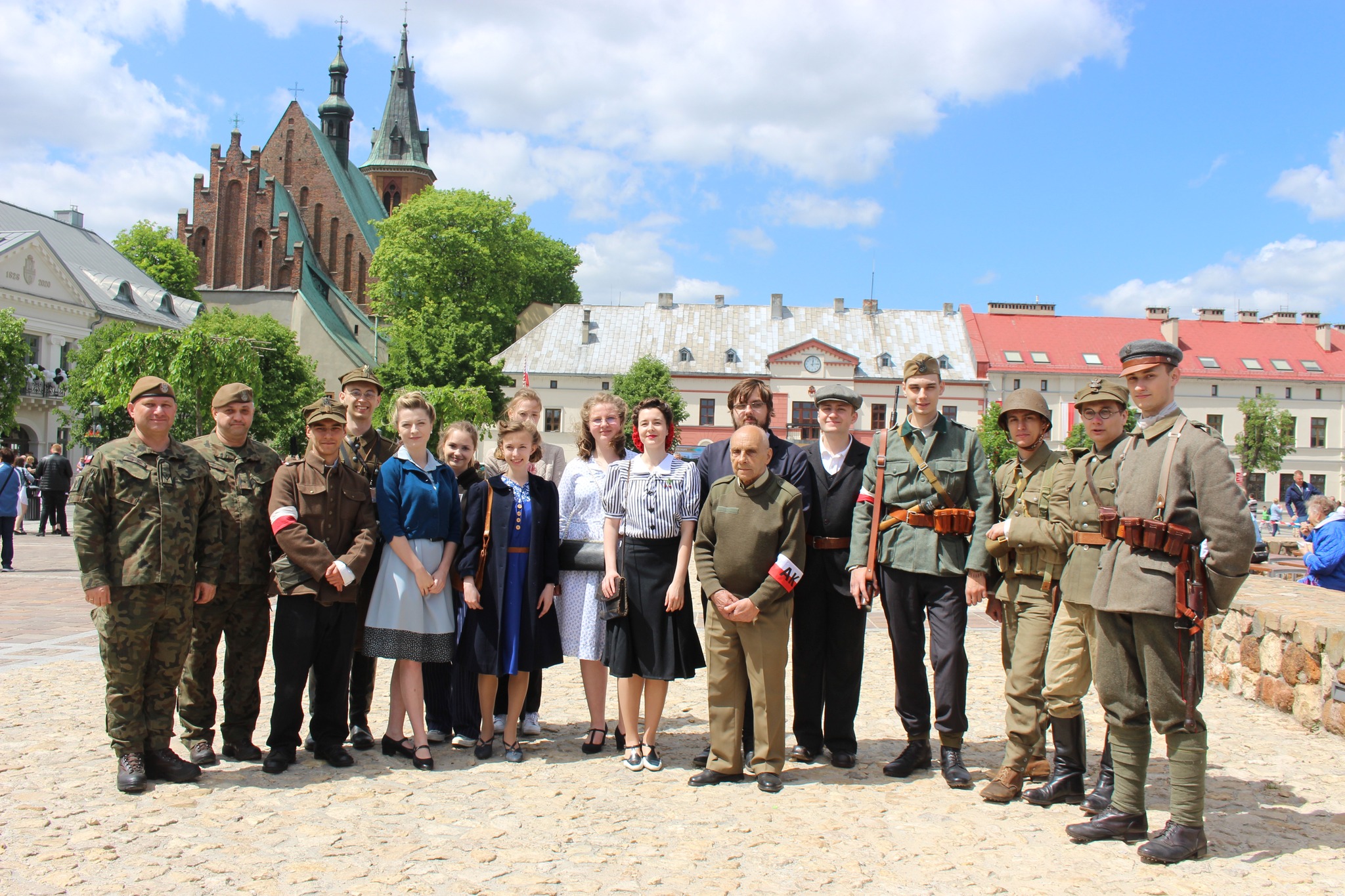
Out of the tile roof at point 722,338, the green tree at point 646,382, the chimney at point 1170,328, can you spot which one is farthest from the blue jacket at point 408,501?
the chimney at point 1170,328

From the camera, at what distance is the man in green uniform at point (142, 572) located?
5078mm

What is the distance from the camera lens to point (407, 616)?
570cm

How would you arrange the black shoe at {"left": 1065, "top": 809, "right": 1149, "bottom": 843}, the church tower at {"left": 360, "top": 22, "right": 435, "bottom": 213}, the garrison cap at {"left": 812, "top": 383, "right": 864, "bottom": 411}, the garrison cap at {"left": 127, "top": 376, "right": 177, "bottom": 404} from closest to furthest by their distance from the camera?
the black shoe at {"left": 1065, "top": 809, "right": 1149, "bottom": 843}
the garrison cap at {"left": 127, "top": 376, "right": 177, "bottom": 404}
the garrison cap at {"left": 812, "top": 383, "right": 864, "bottom": 411}
the church tower at {"left": 360, "top": 22, "right": 435, "bottom": 213}

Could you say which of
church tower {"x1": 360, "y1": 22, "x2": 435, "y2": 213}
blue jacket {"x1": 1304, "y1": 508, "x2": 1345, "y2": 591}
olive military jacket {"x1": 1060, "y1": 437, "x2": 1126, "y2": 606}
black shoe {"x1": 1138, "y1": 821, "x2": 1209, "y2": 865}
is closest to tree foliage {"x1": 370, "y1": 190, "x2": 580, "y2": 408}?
church tower {"x1": 360, "y1": 22, "x2": 435, "y2": 213}

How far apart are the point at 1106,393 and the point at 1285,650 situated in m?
3.61

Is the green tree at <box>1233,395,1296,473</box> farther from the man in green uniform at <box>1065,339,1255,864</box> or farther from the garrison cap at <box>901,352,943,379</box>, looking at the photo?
the man in green uniform at <box>1065,339,1255,864</box>

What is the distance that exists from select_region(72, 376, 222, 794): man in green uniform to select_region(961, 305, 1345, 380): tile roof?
2328 inches

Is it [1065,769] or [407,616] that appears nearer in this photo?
[1065,769]

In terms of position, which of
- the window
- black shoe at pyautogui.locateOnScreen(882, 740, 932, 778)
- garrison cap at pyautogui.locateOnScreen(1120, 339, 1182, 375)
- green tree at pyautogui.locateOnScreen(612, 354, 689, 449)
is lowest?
black shoe at pyautogui.locateOnScreen(882, 740, 932, 778)

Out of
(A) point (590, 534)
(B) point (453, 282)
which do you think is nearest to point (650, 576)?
(A) point (590, 534)

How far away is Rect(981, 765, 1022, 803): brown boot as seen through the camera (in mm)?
5141

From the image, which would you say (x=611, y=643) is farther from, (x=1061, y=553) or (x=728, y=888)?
(x=1061, y=553)

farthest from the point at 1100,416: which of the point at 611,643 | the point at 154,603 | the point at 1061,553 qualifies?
the point at 154,603

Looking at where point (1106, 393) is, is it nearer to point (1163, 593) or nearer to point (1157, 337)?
point (1163, 593)
